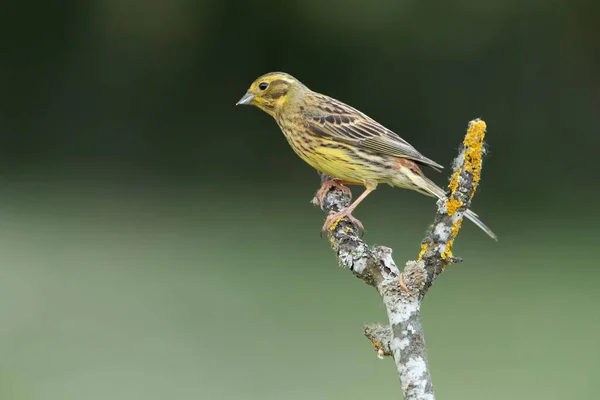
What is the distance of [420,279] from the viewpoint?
167 cm

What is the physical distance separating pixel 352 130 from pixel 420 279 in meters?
1.55

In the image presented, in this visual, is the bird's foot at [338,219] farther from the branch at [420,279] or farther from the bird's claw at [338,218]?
the branch at [420,279]

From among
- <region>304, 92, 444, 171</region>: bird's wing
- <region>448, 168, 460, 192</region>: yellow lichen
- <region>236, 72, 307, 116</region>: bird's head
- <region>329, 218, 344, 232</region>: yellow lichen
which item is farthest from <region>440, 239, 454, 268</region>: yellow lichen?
<region>236, 72, 307, 116</region>: bird's head

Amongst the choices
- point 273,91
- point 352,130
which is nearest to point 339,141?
point 352,130

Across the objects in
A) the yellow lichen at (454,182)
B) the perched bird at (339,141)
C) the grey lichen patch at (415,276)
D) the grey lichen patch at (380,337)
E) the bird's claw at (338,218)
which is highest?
the perched bird at (339,141)

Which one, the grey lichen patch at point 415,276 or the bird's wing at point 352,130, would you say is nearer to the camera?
the grey lichen patch at point 415,276

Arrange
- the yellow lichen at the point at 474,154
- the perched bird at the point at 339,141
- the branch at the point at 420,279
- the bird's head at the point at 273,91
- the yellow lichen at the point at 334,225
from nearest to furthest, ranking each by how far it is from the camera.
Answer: the branch at the point at 420,279, the yellow lichen at the point at 474,154, the yellow lichen at the point at 334,225, the perched bird at the point at 339,141, the bird's head at the point at 273,91

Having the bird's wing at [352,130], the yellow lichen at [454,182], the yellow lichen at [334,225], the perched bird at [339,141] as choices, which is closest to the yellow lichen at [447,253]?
the yellow lichen at [454,182]

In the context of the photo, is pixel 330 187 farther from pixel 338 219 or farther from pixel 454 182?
pixel 454 182

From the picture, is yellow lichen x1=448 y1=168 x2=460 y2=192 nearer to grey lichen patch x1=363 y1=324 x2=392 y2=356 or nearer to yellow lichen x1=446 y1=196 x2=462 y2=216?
yellow lichen x1=446 y1=196 x2=462 y2=216

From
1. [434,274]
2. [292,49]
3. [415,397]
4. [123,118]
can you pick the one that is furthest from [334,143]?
[123,118]

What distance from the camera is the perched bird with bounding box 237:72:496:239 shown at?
3.01 meters

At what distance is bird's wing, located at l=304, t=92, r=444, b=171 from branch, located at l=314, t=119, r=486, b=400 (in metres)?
1.23

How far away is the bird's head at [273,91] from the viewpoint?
3170 millimetres
